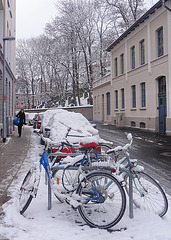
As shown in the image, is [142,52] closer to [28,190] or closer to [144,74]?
[144,74]

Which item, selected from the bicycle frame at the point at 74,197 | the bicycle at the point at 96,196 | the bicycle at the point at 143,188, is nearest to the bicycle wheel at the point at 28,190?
the bicycle at the point at 96,196

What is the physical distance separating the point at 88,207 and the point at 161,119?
53.0ft

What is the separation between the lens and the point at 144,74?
21.2 m

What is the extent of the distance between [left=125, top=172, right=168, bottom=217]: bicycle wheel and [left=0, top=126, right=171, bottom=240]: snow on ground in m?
0.11

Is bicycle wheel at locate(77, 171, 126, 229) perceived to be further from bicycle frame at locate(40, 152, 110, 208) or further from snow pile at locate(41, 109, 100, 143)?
snow pile at locate(41, 109, 100, 143)

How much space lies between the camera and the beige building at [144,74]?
17.8m

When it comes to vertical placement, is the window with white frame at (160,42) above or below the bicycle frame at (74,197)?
above

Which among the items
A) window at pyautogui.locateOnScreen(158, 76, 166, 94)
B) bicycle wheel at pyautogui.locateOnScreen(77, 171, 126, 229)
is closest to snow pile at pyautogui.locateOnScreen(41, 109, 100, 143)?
bicycle wheel at pyautogui.locateOnScreen(77, 171, 126, 229)

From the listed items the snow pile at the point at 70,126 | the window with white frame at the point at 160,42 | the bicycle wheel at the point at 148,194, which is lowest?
the bicycle wheel at the point at 148,194

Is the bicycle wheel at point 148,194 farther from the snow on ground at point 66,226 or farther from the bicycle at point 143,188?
the snow on ground at point 66,226

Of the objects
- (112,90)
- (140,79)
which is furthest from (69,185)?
(112,90)

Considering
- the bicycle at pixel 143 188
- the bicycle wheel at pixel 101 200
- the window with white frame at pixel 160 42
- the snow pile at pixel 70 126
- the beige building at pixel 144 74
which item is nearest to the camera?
the bicycle wheel at pixel 101 200

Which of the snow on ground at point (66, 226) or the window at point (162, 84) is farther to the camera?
the window at point (162, 84)

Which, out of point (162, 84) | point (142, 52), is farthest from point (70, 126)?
point (142, 52)
